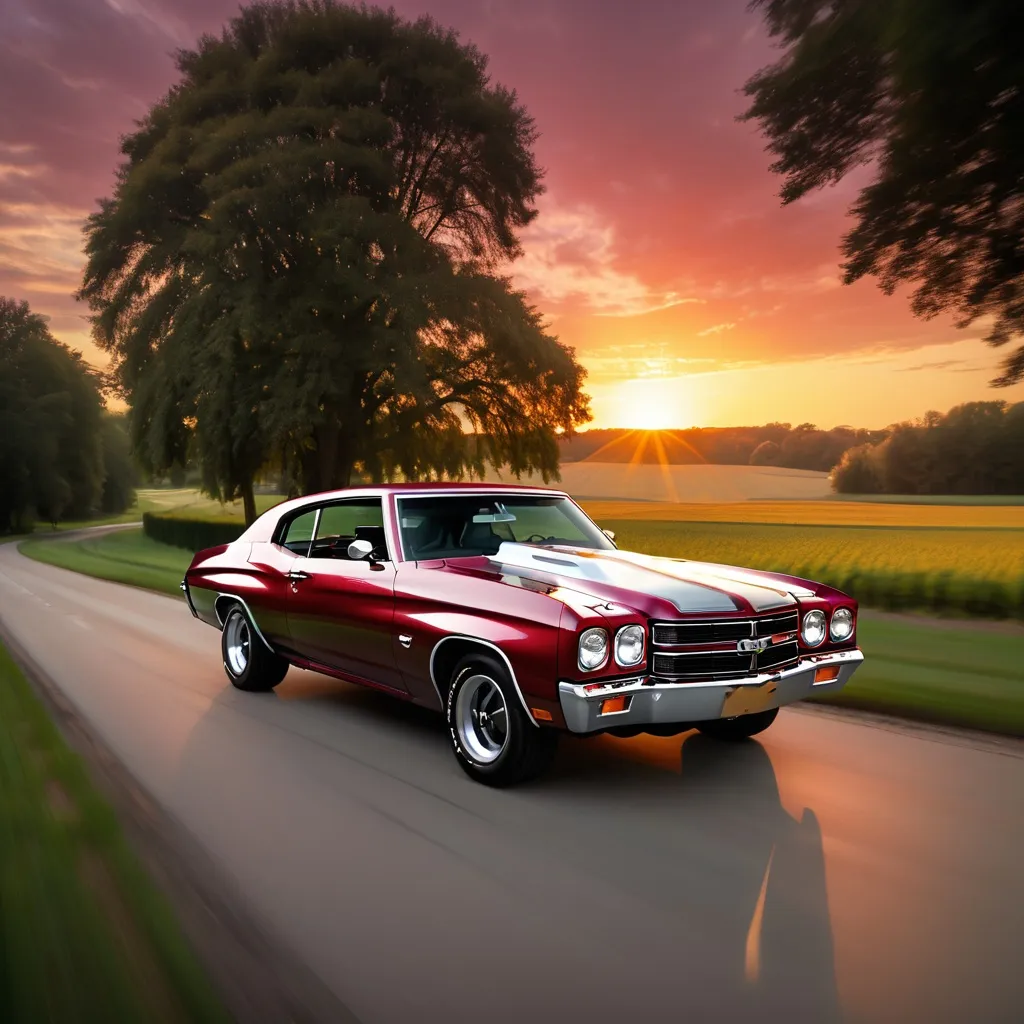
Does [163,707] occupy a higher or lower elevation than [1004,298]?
lower

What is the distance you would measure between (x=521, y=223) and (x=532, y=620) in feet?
86.9

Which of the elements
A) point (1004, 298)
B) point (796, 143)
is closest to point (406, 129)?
point (796, 143)

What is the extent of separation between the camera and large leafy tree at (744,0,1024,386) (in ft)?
21.4

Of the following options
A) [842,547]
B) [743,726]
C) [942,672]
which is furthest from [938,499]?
Result: [743,726]

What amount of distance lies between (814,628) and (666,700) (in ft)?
4.33

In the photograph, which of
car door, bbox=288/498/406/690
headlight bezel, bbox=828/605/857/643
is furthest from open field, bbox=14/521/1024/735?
car door, bbox=288/498/406/690

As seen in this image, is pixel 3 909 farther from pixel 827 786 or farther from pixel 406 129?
pixel 406 129

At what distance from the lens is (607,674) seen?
4.68 metres

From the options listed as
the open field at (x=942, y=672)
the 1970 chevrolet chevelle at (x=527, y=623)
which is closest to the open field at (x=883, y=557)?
the open field at (x=942, y=672)

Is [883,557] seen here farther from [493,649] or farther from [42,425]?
[42,425]

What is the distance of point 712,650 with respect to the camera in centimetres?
489

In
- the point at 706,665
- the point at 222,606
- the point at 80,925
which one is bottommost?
the point at 80,925

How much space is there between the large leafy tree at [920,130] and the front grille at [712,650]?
438cm

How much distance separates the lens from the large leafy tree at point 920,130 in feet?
21.4
